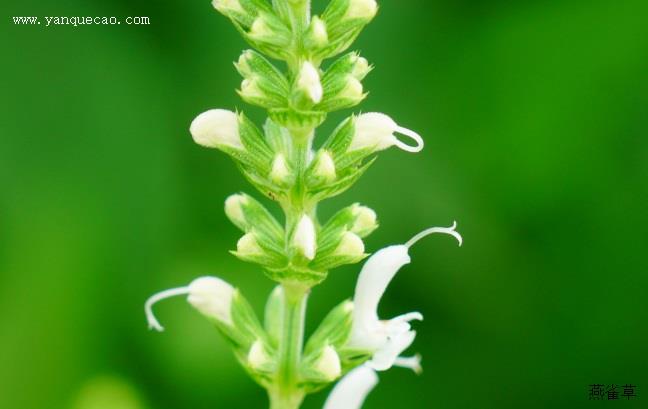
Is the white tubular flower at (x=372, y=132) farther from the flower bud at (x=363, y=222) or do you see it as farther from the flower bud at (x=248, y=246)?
the flower bud at (x=248, y=246)

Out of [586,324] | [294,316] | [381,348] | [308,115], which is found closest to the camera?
[308,115]

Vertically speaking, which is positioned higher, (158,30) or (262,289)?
(158,30)

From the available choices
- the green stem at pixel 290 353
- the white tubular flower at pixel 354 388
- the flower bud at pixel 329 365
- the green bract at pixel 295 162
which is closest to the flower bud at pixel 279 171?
the green bract at pixel 295 162

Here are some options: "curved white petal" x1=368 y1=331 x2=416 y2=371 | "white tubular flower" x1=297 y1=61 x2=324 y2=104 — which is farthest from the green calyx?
"curved white petal" x1=368 y1=331 x2=416 y2=371

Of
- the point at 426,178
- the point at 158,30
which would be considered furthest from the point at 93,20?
the point at 426,178

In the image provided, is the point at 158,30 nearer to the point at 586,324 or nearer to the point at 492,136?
the point at 492,136

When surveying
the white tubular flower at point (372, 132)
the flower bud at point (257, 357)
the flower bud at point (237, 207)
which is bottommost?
the flower bud at point (257, 357)

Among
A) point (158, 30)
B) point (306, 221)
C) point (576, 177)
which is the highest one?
point (158, 30)
